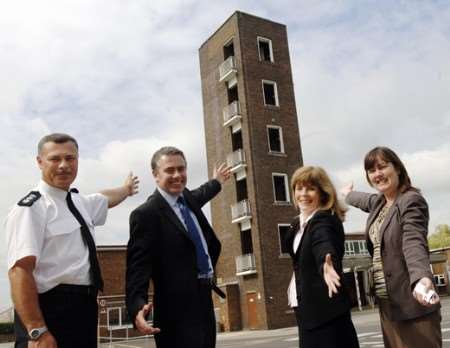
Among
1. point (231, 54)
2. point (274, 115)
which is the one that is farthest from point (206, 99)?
point (274, 115)

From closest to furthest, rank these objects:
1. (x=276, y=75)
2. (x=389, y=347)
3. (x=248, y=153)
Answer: (x=389, y=347)
(x=248, y=153)
(x=276, y=75)

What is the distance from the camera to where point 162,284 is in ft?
11.9

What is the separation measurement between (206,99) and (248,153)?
7.32 meters

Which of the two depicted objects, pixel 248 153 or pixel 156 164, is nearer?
pixel 156 164

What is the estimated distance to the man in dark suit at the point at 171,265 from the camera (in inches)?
139

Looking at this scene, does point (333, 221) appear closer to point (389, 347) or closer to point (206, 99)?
point (389, 347)

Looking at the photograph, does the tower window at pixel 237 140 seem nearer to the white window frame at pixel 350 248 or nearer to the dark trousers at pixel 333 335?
the white window frame at pixel 350 248

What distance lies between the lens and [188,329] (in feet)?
11.6

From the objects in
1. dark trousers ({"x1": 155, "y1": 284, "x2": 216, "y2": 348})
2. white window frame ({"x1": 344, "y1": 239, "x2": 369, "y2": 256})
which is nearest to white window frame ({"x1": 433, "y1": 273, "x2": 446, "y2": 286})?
white window frame ({"x1": 344, "y1": 239, "x2": 369, "y2": 256})

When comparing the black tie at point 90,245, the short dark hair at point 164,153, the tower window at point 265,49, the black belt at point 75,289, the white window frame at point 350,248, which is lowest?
the black belt at point 75,289

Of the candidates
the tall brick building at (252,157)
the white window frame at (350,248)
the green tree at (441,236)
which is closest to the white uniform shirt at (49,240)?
the tall brick building at (252,157)

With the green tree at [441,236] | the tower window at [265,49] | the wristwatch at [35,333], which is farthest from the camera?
the green tree at [441,236]

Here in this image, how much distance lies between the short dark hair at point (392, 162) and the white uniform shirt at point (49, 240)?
214 cm

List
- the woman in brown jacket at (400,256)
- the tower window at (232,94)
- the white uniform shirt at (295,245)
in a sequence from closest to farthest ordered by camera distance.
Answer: the woman in brown jacket at (400,256), the white uniform shirt at (295,245), the tower window at (232,94)
